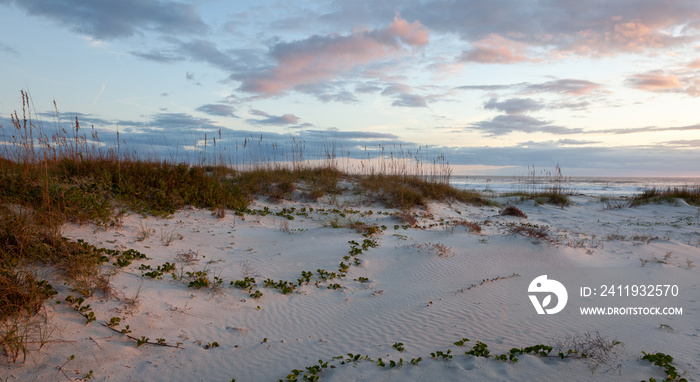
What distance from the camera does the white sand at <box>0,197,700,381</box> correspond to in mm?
3098

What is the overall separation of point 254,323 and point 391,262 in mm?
2833

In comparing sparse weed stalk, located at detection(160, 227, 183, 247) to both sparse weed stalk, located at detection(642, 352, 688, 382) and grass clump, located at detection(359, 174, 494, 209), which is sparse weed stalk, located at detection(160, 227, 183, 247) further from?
grass clump, located at detection(359, 174, 494, 209)

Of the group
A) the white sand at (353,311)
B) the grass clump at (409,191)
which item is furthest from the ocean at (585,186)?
the white sand at (353,311)

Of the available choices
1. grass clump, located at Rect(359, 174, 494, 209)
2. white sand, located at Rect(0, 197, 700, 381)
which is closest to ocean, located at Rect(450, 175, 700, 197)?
grass clump, located at Rect(359, 174, 494, 209)

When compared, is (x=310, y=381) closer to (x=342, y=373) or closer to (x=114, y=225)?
(x=342, y=373)

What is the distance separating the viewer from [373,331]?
13.1 feet

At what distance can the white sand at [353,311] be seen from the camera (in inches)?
122

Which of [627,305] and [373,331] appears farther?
[627,305]

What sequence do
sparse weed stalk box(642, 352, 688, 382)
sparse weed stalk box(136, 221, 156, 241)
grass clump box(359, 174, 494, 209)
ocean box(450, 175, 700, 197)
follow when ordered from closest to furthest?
1. sparse weed stalk box(642, 352, 688, 382)
2. sparse weed stalk box(136, 221, 156, 241)
3. grass clump box(359, 174, 494, 209)
4. ocean box(450, 175, 700, 197)

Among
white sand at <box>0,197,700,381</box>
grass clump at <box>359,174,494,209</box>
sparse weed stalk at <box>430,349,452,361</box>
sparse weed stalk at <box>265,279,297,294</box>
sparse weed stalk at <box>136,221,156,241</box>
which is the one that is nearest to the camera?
white sand at <box>0,197,700,381</box>

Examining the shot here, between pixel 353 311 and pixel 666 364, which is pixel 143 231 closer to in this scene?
pixel 353 311

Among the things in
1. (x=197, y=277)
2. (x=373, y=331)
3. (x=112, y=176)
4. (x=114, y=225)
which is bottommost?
(x=373, y=331)

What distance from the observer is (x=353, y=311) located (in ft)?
14.8

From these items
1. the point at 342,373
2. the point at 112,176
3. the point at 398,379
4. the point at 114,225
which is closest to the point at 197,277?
the point at 114,225
